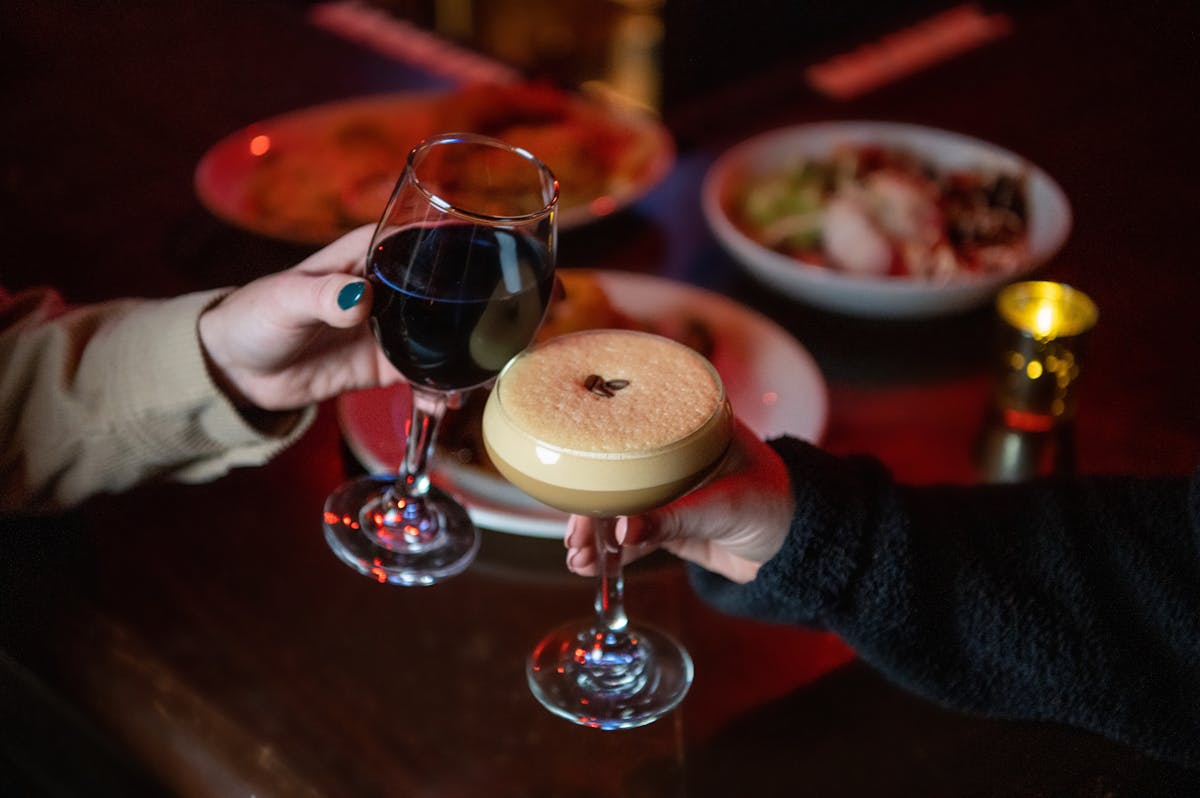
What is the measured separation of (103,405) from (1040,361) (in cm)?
111

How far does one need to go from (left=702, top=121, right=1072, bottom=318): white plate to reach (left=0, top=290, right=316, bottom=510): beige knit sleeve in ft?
2.65

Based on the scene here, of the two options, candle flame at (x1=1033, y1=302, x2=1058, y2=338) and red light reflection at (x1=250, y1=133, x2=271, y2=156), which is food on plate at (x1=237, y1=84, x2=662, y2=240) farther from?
candle flame at (x1=1033, y1=302, x2=1058, y2=338)

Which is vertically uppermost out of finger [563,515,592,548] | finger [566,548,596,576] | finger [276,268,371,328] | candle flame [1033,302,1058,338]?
finger [276,268,371,328]

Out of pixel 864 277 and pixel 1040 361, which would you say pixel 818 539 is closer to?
pixel 1040 361

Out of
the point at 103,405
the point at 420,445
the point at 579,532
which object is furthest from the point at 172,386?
the point at 579,532

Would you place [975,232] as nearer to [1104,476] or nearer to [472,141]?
[1104,476]

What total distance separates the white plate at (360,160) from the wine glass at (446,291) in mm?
605

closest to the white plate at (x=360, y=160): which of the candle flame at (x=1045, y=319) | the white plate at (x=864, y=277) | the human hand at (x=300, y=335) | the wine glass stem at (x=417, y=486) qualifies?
the white plate at (x=864, y=277)

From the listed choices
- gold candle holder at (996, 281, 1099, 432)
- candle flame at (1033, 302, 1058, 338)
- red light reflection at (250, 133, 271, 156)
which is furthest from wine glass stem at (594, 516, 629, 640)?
red light reflection at (250, 133, 271, 156)

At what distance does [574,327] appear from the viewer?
60.4 inches

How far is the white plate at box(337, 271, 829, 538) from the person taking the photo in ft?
4.19

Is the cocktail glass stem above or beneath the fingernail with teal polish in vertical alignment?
beneath

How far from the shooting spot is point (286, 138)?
7.00 feet

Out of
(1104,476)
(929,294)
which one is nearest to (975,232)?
(929,294)
